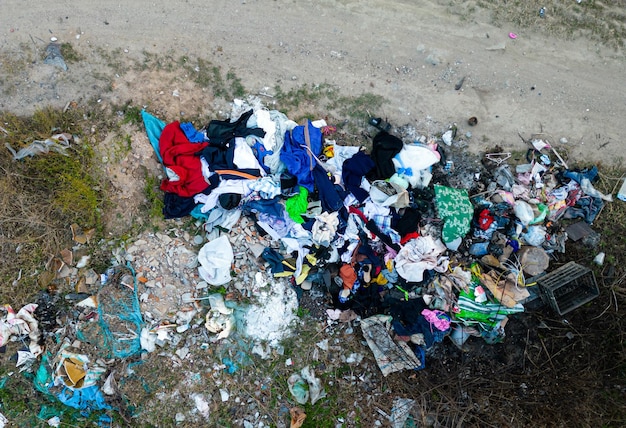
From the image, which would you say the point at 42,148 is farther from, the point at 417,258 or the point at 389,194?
the point at 417,258

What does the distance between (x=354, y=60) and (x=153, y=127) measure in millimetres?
2723

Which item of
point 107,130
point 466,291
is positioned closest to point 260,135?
point 107,130

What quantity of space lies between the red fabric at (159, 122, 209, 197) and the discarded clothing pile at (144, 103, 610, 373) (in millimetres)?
14

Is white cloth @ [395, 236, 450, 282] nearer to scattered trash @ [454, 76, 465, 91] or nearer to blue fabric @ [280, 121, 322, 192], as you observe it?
blue fabric @ [280, 121, 322, 192]

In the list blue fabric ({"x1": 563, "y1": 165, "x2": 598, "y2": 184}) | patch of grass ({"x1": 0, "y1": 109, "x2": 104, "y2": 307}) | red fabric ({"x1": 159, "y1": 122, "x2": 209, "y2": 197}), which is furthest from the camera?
blue fabric ({"x1": 563, "y1": 165, "x2": 598, "y2": 184})

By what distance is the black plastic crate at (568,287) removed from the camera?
530 centimetres

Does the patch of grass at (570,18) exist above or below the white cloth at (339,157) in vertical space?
above

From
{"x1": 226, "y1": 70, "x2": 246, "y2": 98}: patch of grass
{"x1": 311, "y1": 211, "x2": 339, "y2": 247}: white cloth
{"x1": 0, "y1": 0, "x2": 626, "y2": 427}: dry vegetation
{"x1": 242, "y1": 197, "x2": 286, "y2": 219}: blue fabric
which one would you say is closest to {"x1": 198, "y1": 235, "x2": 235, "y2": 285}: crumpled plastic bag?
{"x1": 242, "y1": 197, "x2": 286, "y2": 219}: blue fabric

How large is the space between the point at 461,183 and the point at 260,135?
2675 millimetres

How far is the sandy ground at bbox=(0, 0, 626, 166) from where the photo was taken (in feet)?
17.7

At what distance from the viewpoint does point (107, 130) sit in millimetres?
5387

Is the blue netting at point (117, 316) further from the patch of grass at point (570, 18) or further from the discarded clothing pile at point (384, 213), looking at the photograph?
the patch of grass at point (570, 18)

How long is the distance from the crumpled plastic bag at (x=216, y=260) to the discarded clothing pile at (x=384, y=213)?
1.9 inches

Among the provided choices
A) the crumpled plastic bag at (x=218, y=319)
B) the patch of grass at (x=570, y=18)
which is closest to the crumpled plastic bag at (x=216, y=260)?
the crumpled plastic bag at (x=218, y=319)
